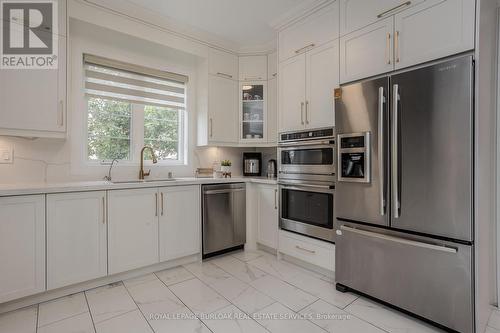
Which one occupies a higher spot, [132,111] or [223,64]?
[223,64]

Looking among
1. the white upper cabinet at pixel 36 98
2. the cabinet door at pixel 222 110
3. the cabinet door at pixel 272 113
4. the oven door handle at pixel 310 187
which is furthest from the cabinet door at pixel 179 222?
the cabinet door at pixel 272 113

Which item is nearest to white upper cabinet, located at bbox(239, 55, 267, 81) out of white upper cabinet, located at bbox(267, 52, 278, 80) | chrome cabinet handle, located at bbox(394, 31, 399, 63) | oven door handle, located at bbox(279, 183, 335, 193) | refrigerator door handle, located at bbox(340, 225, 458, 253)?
white upper cabinet, located at bbox(267, 52, 278, 80)

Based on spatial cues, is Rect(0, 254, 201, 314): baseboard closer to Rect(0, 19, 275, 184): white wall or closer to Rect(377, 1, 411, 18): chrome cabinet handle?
Rect(0, 19, 275, 184): white wall

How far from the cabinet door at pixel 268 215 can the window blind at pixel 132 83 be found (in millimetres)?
1593

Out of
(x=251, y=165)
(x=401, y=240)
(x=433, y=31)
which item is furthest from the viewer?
(x=251, y=165)

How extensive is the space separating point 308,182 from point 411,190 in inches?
38.2

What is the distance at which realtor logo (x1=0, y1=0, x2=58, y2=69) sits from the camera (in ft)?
6.73

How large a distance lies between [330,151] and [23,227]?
101 inches

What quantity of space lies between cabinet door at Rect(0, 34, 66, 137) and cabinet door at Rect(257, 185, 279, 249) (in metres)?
2.13

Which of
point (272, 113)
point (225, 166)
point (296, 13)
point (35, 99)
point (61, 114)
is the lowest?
point (225, 166)

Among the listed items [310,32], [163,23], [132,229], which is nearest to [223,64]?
[163,23]

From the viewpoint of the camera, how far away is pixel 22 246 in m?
1.92

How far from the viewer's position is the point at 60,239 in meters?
2.07

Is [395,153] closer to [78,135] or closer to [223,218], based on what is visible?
[223,218]
